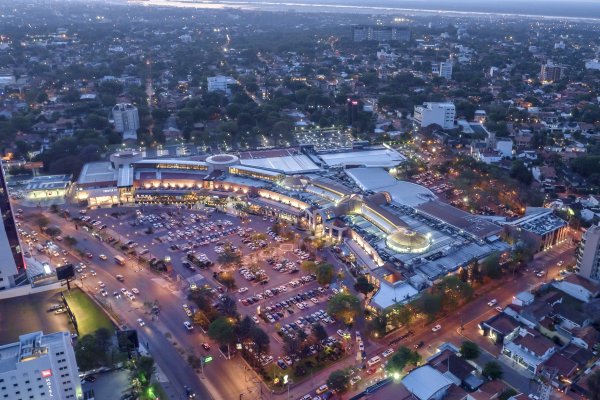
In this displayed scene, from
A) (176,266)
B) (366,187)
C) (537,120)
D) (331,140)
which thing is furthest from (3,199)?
(537,120)

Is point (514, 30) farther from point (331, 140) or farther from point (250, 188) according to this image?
point (250, 188)

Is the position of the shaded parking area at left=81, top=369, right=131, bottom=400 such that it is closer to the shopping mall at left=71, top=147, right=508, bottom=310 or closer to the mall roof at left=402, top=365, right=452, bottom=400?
the mall roof at left=402, top=365, right=452, bottom=400

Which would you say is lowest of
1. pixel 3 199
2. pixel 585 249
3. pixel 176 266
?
pixel 176 266

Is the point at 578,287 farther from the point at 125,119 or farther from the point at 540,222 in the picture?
the point at 125,119

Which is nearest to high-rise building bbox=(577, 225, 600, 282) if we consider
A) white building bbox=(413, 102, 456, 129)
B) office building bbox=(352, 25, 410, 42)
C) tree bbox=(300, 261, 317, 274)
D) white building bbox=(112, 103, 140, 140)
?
tree bbox=(300, 261, 317, 274)

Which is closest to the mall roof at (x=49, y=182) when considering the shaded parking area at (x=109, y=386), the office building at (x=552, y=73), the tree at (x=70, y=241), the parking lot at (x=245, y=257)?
the parking lot at (x=245, y=257)

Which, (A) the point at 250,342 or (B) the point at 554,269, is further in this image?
(B) the point at 554,269
